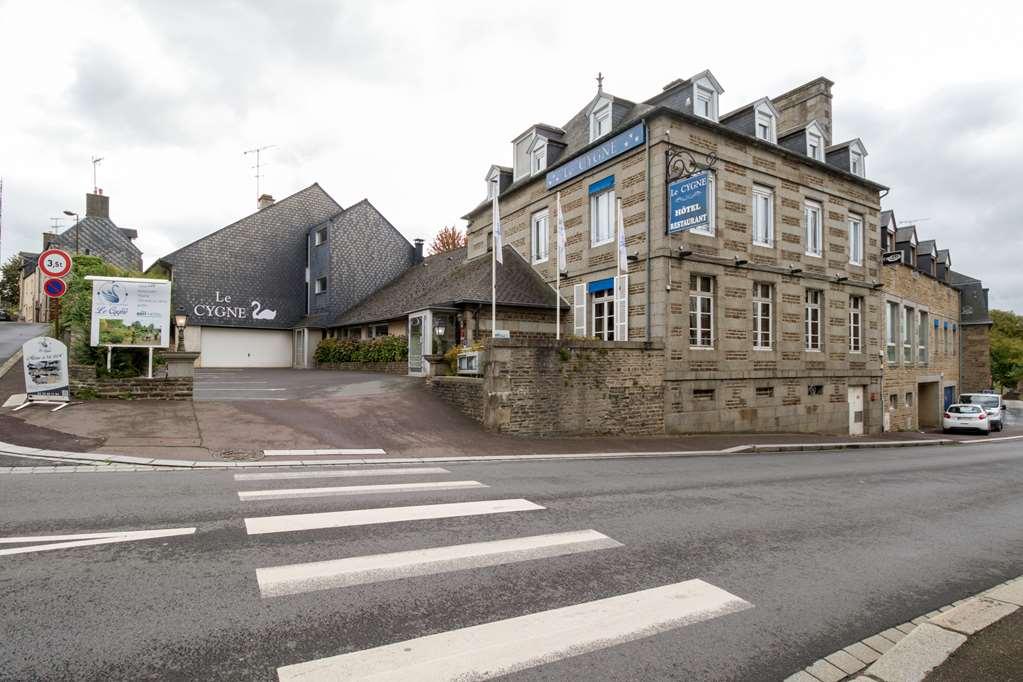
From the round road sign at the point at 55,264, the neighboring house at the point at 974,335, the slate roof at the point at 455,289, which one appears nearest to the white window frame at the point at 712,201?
the slate roof at the point at 455,289

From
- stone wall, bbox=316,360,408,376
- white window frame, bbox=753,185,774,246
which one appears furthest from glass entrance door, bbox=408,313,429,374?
white window frame, bbox=753,185,774,246

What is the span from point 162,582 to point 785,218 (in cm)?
2009

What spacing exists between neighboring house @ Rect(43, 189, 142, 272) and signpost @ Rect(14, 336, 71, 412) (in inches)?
1306

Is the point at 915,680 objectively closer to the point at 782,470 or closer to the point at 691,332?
the point at 782,470

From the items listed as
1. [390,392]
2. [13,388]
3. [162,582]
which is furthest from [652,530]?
[13,388]

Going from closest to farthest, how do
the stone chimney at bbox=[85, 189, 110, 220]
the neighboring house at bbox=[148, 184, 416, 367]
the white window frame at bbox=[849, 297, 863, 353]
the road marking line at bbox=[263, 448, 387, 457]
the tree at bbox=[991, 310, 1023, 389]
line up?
1. the road marking line at bbox=[263, 448, 387, 457]
2. the white window frame at bbox=[849, 297, 863, 353]
3. the neighboring house at bbox=[148, 184, 416, 367]
4. the stone chimney at bbox=[85, 189, 110, 220]
5. the tree at bbox=[991, 310, 1023, 389]

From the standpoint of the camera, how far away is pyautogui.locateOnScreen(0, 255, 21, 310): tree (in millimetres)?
68312

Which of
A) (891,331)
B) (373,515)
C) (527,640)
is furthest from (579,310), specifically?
(891,331)

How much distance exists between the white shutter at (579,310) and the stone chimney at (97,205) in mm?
41889

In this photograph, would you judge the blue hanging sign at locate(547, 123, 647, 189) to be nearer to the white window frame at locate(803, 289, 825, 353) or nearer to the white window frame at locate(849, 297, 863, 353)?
the white window frame at locate(803, 289, 825, 353)

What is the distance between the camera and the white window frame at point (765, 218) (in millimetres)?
18500

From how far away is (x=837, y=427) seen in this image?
2106 centimetres

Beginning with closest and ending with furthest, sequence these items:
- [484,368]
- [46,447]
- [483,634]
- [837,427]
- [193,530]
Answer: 1. [483,634]
2. [193,530]
3. [46,447]
4. [484,368]
5. [837,427]

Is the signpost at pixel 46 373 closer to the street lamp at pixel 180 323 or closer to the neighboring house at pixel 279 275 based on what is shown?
the street lamp at pixel 180 323
